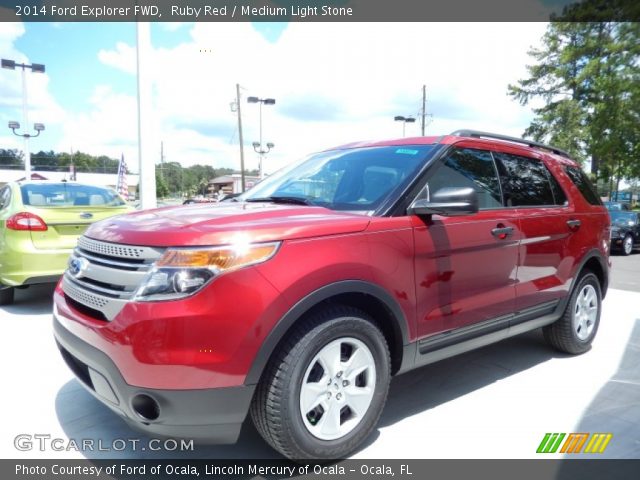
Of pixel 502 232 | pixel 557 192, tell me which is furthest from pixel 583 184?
pixel 502 232

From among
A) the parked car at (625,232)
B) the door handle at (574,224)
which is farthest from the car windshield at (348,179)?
the parked car at (625,232)

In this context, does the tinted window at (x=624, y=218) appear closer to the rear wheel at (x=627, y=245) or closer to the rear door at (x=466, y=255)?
the rear wheel at (x=627, y=245)

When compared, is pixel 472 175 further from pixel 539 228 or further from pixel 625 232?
pixel 625 232

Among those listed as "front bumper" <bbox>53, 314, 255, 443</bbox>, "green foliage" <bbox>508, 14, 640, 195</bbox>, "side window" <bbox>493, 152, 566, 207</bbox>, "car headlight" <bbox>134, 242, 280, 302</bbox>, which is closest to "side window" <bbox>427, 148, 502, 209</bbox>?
"side window" <bbox>493, 152, 566, 207</bbox>

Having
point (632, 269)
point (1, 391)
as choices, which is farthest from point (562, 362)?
point (632, 269)

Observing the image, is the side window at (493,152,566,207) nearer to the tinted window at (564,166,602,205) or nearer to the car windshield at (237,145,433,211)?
the tinted window at (564,166,602,205)

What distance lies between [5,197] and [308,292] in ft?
18.1

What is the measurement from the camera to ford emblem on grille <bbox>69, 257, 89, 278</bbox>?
2498 millimetres

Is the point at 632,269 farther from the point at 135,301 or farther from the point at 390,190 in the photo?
the point at 135,301

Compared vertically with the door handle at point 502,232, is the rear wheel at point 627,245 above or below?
below

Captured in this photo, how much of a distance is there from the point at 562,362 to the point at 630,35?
2193 cm

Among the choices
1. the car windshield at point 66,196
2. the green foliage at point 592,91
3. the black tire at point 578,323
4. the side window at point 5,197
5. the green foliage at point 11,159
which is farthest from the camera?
the green foliage at point 11,159

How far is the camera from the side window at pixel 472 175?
307 cm

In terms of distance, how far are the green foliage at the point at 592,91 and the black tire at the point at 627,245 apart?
693cm
